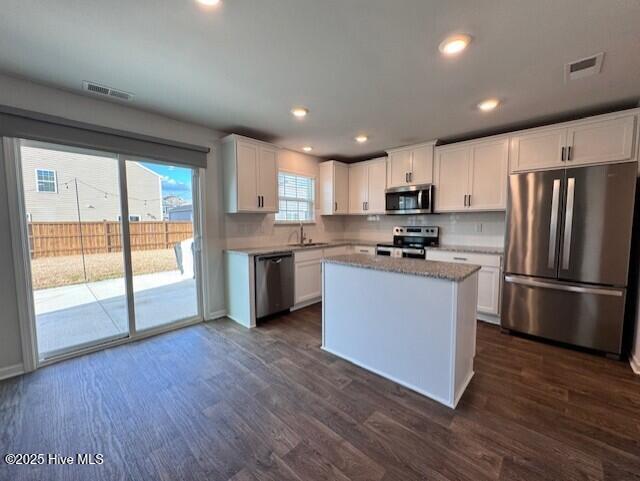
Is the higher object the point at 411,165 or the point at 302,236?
the point at 411,165

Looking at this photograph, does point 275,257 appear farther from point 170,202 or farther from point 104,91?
point 104,91

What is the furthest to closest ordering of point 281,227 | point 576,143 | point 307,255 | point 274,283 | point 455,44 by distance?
point 281,227, point 307,255, point 274,283, point 576,143, point 455,44

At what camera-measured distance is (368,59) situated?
1952 mm

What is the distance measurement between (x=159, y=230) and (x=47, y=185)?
101 centimetres

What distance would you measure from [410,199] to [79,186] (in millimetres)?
4083

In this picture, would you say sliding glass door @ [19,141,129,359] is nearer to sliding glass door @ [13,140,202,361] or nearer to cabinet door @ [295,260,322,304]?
Answer: sliding glass door @ [13,140,202,361]

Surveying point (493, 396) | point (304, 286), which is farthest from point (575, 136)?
point (304, 286)

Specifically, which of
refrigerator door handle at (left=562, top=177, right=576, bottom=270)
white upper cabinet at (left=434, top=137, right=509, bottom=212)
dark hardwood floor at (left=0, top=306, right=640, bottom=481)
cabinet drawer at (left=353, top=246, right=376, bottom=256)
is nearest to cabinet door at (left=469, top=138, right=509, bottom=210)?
white upper cabinet at (left=434, top=137, right=509, bottom=212)

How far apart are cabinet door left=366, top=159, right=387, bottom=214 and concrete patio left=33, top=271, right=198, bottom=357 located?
3.09 m

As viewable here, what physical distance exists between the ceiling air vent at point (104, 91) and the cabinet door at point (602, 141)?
14.9 ft

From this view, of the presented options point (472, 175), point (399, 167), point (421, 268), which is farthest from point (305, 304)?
point (472, 175)

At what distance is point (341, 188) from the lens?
4914 mm

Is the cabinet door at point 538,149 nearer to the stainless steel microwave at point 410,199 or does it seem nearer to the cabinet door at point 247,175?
the stainless steel microwave at point 410,199

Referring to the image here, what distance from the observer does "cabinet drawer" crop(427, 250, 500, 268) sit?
330 centimetres
